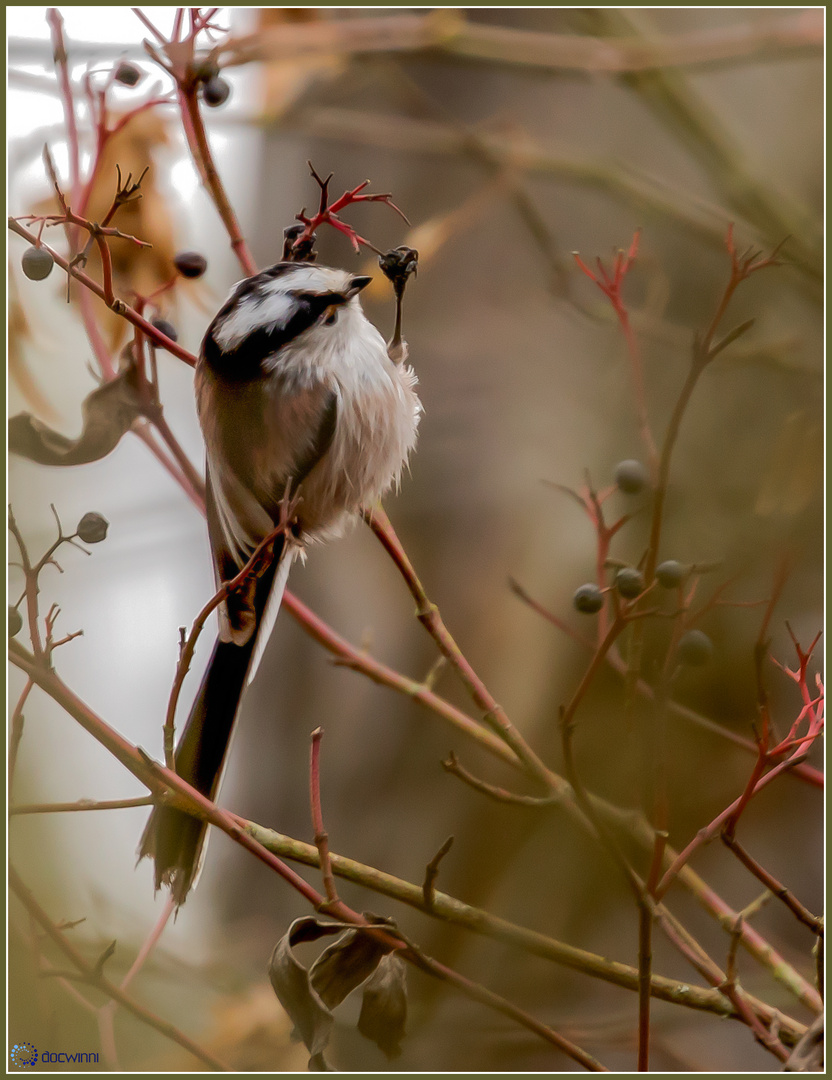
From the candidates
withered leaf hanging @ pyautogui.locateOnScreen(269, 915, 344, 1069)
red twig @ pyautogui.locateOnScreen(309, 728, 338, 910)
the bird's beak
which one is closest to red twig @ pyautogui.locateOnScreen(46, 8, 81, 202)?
the bird's beak

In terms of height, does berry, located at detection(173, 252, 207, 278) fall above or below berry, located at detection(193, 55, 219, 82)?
below

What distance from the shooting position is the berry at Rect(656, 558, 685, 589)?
26.1 inches

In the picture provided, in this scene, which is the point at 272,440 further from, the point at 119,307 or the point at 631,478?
the point at 631,478

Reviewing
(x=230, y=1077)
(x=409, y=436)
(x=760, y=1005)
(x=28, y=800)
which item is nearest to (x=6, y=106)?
(x=409, y=436)

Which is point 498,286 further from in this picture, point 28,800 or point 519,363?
point 28,800

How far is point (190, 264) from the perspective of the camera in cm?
75

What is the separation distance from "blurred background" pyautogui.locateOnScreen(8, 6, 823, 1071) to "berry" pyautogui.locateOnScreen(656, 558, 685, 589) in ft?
0.36

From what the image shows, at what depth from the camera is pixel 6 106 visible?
2.40ft

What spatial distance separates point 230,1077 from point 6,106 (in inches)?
33.2

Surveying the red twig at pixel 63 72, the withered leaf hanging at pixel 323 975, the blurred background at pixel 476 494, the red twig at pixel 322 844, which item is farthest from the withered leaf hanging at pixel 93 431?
the withered leaf hanging at pixel 323 975

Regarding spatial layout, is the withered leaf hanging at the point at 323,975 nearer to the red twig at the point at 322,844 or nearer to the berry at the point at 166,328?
the red twig at the point at 322,844

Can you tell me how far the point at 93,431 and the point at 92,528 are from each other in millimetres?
87

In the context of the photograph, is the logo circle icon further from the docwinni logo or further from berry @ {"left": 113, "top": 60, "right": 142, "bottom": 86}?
berry @ {"left": 113, "top": 60, "right": 142, "bottom": 86}

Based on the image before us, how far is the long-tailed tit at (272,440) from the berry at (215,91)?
0.17 m
